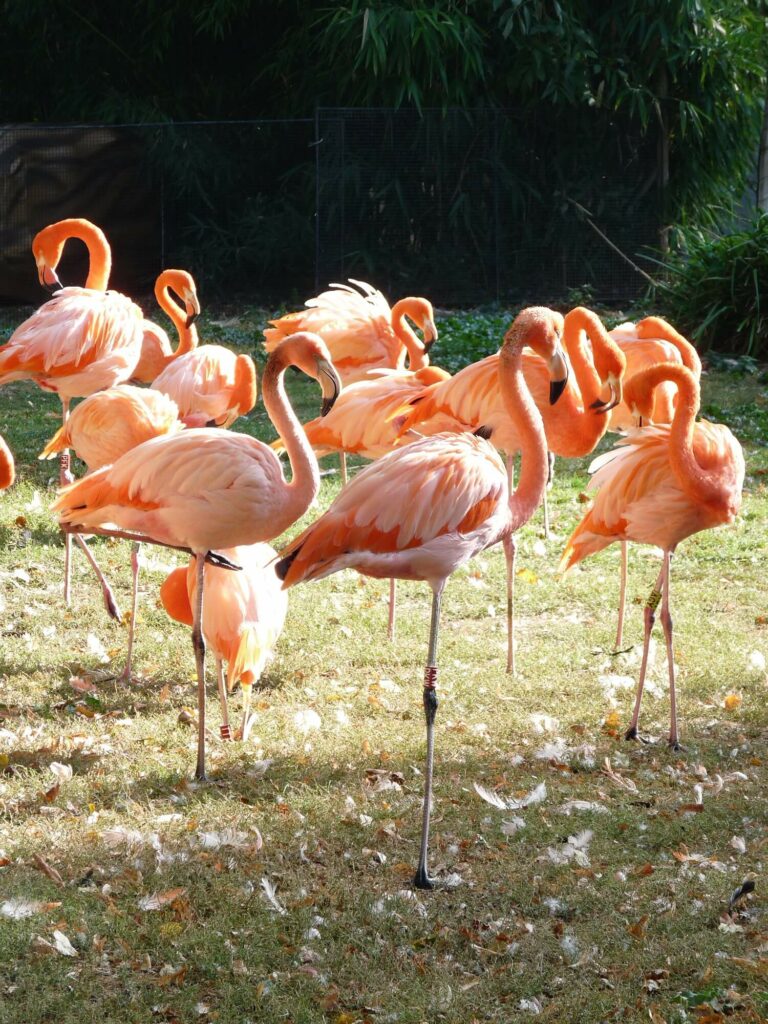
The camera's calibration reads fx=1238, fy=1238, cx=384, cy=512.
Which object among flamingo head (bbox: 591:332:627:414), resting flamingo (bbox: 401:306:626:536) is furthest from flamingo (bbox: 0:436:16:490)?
flamingo head (bbox: 591:332:627:414)

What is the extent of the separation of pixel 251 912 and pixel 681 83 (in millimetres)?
11793

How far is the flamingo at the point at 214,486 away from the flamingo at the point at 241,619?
0.58 ft

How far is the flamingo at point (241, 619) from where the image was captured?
14.0 ft

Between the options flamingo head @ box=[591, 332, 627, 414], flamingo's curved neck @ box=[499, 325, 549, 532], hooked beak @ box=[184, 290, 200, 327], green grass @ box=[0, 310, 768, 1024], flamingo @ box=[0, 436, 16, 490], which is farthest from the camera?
hooked beak @ box=[184, 290, 200, 327]

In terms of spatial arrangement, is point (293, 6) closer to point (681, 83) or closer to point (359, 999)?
point (681, 83)

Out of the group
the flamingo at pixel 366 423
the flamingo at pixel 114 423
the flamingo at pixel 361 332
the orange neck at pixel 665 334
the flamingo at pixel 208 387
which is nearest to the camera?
the flamingo at pixel 114 423

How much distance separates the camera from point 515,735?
171 inches

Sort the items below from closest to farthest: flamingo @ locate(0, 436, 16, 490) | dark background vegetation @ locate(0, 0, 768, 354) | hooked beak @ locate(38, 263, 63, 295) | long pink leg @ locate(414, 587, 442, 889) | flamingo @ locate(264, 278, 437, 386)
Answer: long pink leg @ locate(414, 587, 442, 889)
flamingo @ locate(0, 436, 16, 490)
flamingo @ locate(264, 278, 437, 386)
hooked beak @ locate(38, 263, 63, 295)
dark background vegetation @ locate(0, 0, 768, 354)

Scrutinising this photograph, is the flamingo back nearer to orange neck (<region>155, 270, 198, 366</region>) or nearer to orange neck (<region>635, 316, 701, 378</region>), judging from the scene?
orange neck (<region>155, 270, 198, 366</region>)

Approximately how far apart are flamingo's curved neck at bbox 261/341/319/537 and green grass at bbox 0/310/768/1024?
0.82 meters

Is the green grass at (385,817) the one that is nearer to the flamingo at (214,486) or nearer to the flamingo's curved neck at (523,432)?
the flamingo at (214,486)

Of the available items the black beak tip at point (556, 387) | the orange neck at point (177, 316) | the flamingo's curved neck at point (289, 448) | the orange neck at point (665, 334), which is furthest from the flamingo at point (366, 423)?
the orange neck at point (177, 316)

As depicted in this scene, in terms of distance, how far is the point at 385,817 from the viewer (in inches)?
147

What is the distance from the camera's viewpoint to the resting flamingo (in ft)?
17.5
